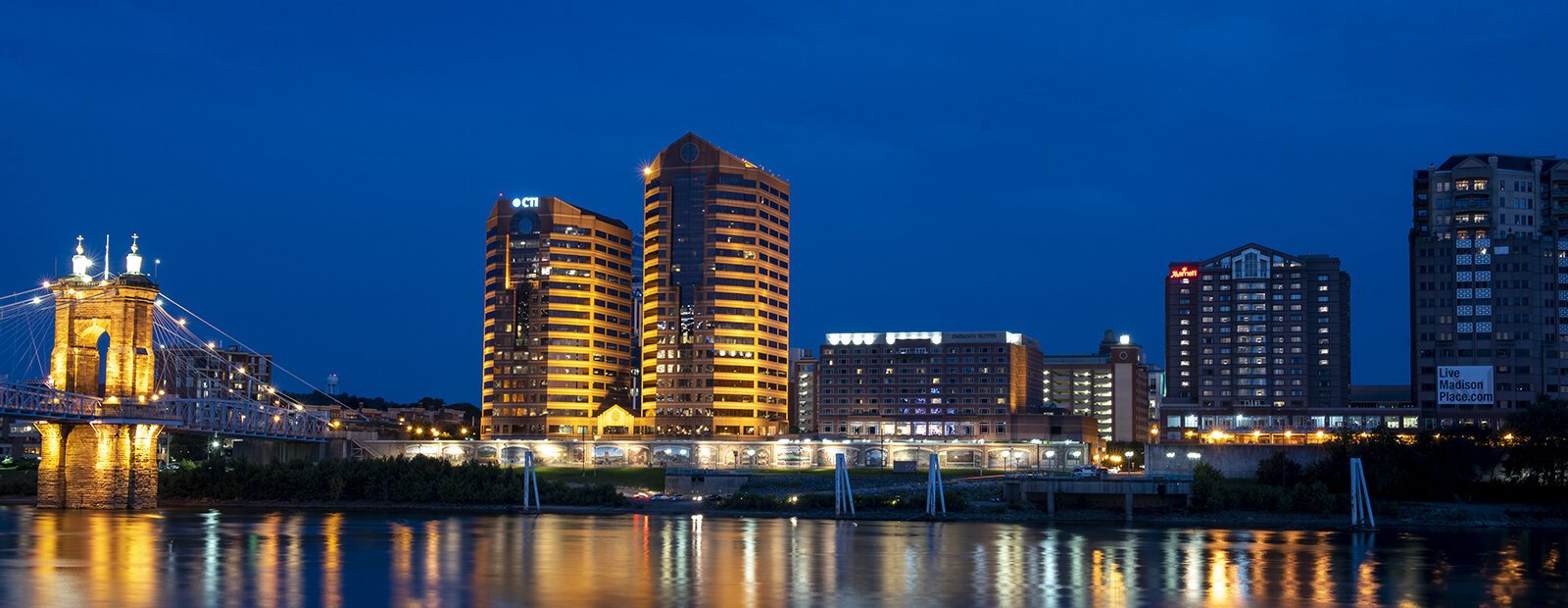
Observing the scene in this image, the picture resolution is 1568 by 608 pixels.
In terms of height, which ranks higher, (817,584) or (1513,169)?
(1513,169)

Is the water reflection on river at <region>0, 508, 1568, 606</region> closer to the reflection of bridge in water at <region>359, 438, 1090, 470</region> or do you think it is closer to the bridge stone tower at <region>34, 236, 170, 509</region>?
the bridge stone tower at <region>34, 236, 170, 509</region>

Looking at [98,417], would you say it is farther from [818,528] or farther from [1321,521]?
[1321,521]

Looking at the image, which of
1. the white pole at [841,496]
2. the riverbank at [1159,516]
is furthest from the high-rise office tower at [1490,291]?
the white pole at [841,496]

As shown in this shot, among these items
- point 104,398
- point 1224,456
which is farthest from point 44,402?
point 1224,456

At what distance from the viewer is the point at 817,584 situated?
2094 inches

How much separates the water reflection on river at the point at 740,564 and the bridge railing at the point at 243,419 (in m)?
20.3

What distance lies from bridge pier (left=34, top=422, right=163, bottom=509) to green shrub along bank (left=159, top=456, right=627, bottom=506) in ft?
39.0

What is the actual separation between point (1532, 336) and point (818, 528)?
134m

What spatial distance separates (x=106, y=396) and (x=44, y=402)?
4.93m

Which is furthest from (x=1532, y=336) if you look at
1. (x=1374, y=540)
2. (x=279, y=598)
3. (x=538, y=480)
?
(x=279, y=598)

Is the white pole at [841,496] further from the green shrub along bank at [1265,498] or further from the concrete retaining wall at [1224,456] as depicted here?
the concrete retaining wall at [1224,456]

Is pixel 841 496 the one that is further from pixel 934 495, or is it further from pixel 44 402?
pixel 44 402

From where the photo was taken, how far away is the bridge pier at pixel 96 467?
3873 inches

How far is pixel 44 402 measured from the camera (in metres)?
94.2
